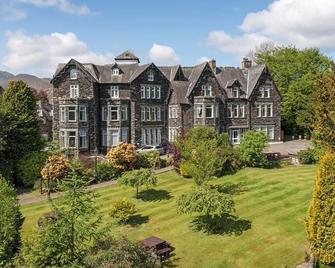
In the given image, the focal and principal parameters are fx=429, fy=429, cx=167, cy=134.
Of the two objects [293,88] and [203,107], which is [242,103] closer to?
[203,107]

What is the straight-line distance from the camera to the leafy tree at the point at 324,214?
75.3 feet

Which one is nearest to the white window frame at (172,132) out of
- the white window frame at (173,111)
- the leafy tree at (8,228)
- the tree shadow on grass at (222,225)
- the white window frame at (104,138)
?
the white window frame at (173,111)

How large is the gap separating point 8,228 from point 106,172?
21905mm

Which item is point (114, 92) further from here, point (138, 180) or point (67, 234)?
point (67, 234)

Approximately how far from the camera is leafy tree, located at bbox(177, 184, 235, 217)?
96.2ft

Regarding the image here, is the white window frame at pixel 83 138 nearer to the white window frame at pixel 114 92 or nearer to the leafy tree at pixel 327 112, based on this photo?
the white window frame at pixel 114 92

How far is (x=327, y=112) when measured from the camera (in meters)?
22.9

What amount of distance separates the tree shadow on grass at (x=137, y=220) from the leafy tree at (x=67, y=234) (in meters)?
13.9

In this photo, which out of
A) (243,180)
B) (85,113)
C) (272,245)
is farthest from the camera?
(85,113)

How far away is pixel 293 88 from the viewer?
247 feet

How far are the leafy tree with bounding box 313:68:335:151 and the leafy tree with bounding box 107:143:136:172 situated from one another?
2630 cm

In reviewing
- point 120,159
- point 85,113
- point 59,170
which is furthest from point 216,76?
point 59,170

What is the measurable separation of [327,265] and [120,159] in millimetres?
26849

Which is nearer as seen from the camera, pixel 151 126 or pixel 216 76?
pixel 151 126
